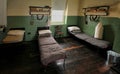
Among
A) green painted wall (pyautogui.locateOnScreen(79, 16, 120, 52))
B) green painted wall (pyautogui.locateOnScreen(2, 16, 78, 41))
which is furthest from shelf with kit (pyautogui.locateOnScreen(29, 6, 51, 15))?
green painted wall (pyautogui.locateOnScreen(79, 16, 120, 52))

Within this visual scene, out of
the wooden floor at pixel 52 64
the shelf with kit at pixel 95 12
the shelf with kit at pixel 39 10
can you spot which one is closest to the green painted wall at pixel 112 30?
the shelf with kit at pixel 95 12

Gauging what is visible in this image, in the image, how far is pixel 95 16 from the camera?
169 inches

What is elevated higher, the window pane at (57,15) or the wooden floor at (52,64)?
the window pane at (57,15)

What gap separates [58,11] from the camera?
528 centimetres

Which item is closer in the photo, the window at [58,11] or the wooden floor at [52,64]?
the wooden floor at [52,64]

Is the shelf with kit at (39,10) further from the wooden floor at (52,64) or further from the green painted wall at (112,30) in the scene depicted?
the green painted wall at (112,30)

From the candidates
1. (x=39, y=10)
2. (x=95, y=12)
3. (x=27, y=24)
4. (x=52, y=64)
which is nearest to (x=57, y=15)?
(x=39, y=10)

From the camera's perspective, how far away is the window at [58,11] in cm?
509

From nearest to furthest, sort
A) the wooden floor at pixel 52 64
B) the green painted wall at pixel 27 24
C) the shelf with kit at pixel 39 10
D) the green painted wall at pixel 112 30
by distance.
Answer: the wooden floor at pixel 52 64 → the green painted wall at pixel 112 30 → the green painted wall at pixel 27 24 → the shelf with kit at pixel 39 10

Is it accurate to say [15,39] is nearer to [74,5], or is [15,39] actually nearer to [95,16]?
[95,16]

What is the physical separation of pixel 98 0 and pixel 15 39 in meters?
3.46

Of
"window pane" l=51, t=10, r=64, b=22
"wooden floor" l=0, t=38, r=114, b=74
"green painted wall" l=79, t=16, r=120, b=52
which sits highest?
"window pane" l=51, t=10, r=64, b=22

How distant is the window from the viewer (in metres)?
5.09

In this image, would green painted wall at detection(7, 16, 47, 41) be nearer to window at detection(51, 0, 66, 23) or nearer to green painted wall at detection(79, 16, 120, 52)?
window at detection(51, 0, 66, 23)
